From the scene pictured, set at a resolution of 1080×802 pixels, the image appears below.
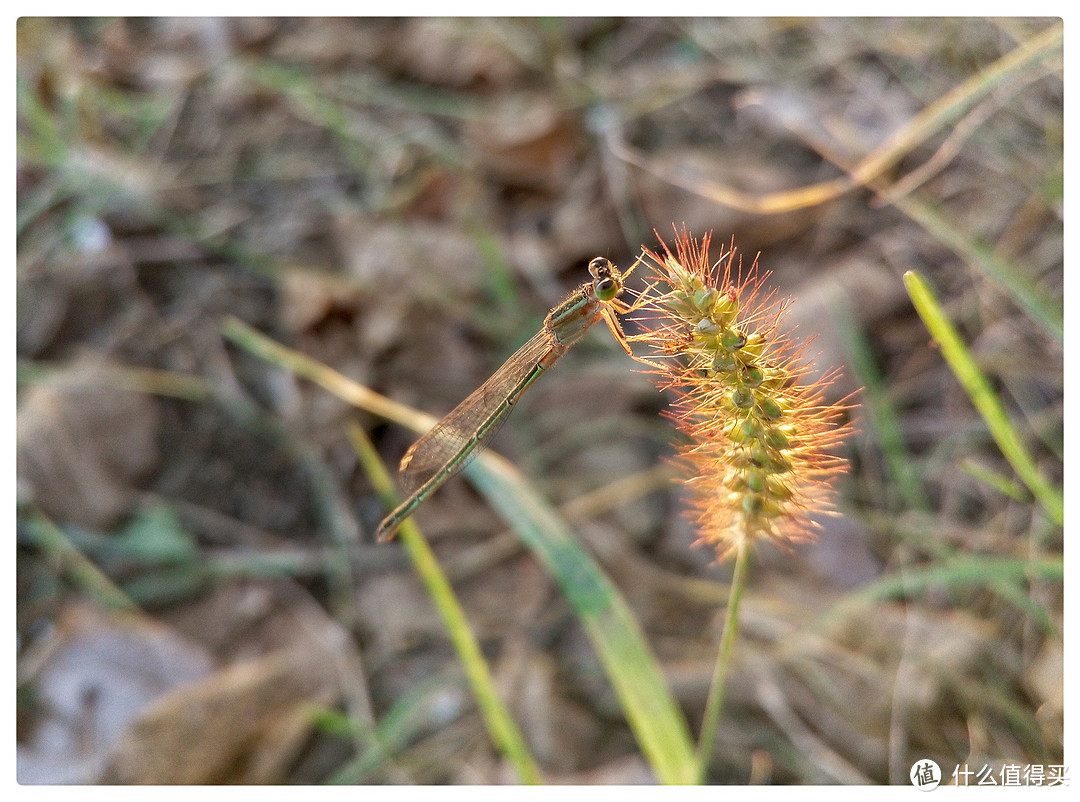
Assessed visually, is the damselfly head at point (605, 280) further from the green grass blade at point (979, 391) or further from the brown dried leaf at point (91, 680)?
the brown dried leaf at point (91, 680)

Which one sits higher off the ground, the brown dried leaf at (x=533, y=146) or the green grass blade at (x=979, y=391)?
the brown dried leaf at (x=533, y=146)

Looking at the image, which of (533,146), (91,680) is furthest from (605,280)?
(91,680)

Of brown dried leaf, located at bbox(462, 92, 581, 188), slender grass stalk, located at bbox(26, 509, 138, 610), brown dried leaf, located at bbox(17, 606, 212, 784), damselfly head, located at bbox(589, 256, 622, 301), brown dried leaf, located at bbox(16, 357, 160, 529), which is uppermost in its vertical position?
brown dried leaf, located at bbox(462, 92, 581, 188)

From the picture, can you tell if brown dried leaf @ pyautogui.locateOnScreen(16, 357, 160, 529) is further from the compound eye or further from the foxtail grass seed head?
the foxtail grass seed head

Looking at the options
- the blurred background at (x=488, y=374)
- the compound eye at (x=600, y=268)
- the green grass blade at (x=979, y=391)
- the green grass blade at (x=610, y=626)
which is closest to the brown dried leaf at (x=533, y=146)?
the blurred background at (x=488, y=374)

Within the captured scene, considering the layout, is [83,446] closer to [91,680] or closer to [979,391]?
[91,680]

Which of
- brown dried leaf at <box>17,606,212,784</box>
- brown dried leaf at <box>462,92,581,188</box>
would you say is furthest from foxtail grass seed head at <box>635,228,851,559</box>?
brown dried leaf at <box>17,606,212,784</box>
